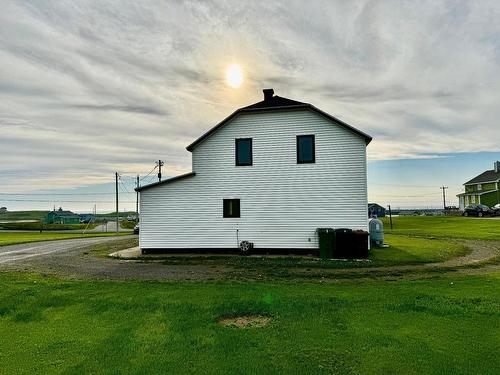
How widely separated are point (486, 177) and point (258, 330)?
79.8m

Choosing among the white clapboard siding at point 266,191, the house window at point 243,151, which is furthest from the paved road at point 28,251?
the house window at point 243,151

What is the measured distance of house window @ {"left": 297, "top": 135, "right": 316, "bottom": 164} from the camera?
2028 cm

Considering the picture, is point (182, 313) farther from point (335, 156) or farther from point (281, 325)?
point (335, 156)

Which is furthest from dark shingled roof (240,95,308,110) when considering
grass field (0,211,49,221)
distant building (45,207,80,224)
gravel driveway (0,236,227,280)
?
grass field (0,211,49,221)

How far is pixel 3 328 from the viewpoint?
310 inches

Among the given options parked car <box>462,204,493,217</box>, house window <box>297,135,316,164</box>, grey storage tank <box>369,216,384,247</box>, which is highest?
house window <box>297,135,316,164</box>

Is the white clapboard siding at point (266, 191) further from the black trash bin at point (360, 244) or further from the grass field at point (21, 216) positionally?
the grass field at point (21, 216)

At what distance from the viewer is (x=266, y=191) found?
67.1ft

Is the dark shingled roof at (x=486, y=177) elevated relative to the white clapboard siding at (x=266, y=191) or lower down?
elevated

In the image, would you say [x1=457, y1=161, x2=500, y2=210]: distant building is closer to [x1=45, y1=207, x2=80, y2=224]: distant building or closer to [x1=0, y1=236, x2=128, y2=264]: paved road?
[x1=0, y1=236, x2=128, y2=264]: paved road

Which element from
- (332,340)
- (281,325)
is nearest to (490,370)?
(332,340)

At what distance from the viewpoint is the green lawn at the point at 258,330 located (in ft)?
18.9

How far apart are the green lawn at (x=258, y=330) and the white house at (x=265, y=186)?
29.2 feet

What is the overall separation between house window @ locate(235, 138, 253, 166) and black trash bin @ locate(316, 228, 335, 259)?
561 cm
